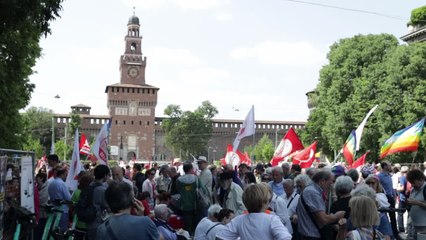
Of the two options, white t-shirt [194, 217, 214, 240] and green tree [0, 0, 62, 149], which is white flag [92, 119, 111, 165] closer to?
green tree [0, 0, 62, 149]

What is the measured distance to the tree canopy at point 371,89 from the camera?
4206 cm

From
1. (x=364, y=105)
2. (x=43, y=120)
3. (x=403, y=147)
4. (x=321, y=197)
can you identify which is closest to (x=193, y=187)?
(x=321, y=197)

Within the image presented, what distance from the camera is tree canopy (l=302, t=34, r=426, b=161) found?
42.1 meters

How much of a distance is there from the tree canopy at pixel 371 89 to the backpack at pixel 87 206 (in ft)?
114

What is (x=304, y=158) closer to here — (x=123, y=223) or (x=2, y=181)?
(x=2, y=181)

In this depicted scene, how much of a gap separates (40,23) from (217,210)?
22.8 ft

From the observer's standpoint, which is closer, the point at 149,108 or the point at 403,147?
the point at 403,147

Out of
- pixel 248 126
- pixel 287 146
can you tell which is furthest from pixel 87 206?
pixel 287 146

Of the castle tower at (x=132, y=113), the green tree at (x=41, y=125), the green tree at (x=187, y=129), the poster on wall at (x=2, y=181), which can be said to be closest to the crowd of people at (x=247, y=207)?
the poster on wall at (x=2, y=181)

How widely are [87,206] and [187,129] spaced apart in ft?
356

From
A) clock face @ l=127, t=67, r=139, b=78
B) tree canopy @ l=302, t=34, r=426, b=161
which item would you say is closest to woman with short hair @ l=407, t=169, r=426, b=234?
tree canopy @ l=302, t=34, r=426, b=161

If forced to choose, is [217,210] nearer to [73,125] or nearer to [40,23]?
[40,23]

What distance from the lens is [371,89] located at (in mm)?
44625

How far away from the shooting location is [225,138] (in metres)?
129
